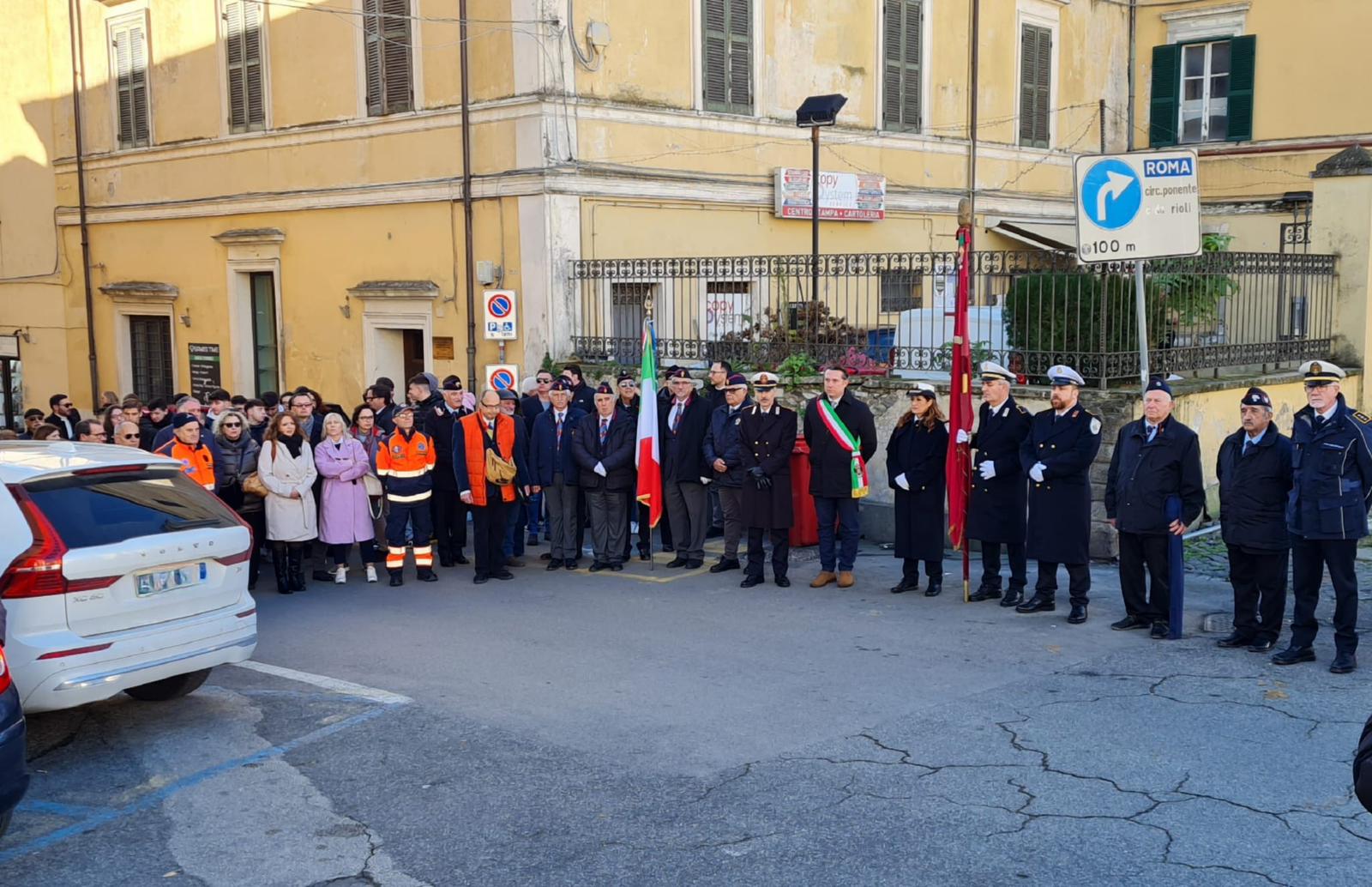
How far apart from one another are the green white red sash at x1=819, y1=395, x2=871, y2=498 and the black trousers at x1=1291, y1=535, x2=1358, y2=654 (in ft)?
12.0

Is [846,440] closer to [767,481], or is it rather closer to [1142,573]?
[767,481]

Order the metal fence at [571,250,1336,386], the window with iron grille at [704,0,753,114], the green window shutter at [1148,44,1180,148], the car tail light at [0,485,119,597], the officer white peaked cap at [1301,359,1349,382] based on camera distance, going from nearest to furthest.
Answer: the car tail light at [0,485,119,597], the officer white peaked cap at [1301,359,1349,382], the metal fence at [571,250,1336,386], the window with iron grille at [704,0,753,114], the green window shutter at [1148,44,1180,148]

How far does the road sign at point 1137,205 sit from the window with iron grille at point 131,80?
16546 millimetres

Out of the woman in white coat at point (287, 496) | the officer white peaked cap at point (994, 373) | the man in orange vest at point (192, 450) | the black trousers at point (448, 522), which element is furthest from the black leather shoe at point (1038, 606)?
the man in orange vest at point (192, 450)

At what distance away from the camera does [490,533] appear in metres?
12.0

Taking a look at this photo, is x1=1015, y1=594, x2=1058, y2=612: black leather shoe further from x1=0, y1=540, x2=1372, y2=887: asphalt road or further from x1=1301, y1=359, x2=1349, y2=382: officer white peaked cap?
x1=1301, y1=359, x2=1349, y2=382: officer white peaked cap

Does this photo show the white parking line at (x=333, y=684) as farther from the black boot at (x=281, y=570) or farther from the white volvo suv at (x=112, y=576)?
the black boot at (x=281, y=570)

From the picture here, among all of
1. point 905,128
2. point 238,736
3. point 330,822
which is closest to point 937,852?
point 330,822

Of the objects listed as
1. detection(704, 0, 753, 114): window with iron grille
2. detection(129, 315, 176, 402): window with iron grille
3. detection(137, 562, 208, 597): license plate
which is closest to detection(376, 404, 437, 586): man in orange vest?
detection(137, 562, 208, 597): license plate

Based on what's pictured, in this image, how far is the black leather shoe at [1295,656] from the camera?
8.38 m

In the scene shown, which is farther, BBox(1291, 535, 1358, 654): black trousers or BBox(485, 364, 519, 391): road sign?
BBox(485, 364, 519, 391): road sign

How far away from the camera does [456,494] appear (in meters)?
12.6

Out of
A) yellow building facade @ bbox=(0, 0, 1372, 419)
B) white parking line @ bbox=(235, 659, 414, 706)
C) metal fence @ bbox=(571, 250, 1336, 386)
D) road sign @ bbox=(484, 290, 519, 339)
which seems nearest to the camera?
white parking line @ bbox=(235, 659, 414, 706)

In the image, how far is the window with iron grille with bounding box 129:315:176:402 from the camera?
2234cm
